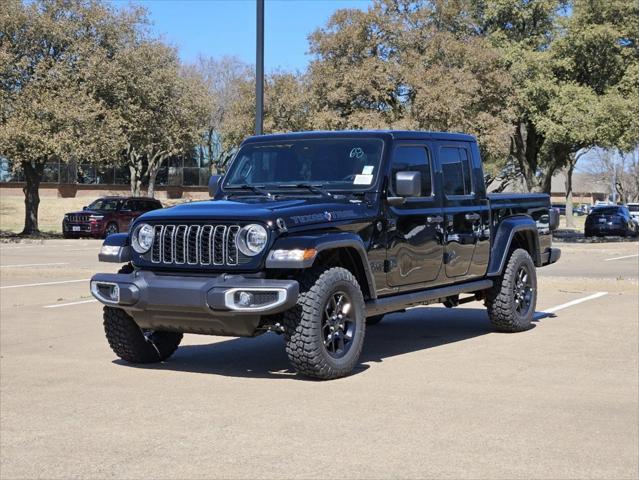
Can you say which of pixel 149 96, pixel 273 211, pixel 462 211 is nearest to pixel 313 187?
pixel 273 211

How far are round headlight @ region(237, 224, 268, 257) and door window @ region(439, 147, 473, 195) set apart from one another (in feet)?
8.82

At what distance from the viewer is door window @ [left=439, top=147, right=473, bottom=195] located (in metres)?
9.35

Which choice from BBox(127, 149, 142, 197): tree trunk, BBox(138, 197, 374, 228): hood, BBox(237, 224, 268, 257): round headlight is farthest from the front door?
BBox(127, 149, 142, 197): tree trunk

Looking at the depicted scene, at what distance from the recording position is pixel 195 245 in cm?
742

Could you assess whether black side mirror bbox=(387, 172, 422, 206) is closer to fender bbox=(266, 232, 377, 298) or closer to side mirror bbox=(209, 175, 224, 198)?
fender bbox=(266, 232, 377, 298)

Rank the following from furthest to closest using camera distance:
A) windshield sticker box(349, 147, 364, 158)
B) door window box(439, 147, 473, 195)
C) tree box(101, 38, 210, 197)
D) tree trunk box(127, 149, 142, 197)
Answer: tree trunk box(127, 149, 142, 197)
tree box(101, 38, 210, 197)
door window box(439, 147, 473, 195)
windshield sticker box(349, 147, 364, 158)

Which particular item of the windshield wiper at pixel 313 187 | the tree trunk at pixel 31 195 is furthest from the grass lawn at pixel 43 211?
the windshield wiper at pixel 313 187

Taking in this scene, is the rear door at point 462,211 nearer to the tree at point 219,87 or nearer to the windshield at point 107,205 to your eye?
the windshield at point 107,205

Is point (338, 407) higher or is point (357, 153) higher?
point (357, 153)

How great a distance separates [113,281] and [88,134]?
88.9 feet

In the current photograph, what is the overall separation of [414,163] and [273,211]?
2.03 m

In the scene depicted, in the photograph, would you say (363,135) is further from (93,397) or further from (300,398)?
(93,397)

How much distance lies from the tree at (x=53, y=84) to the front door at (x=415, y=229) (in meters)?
25.7

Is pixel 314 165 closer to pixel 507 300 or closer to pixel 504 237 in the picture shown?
pixel 504 237
